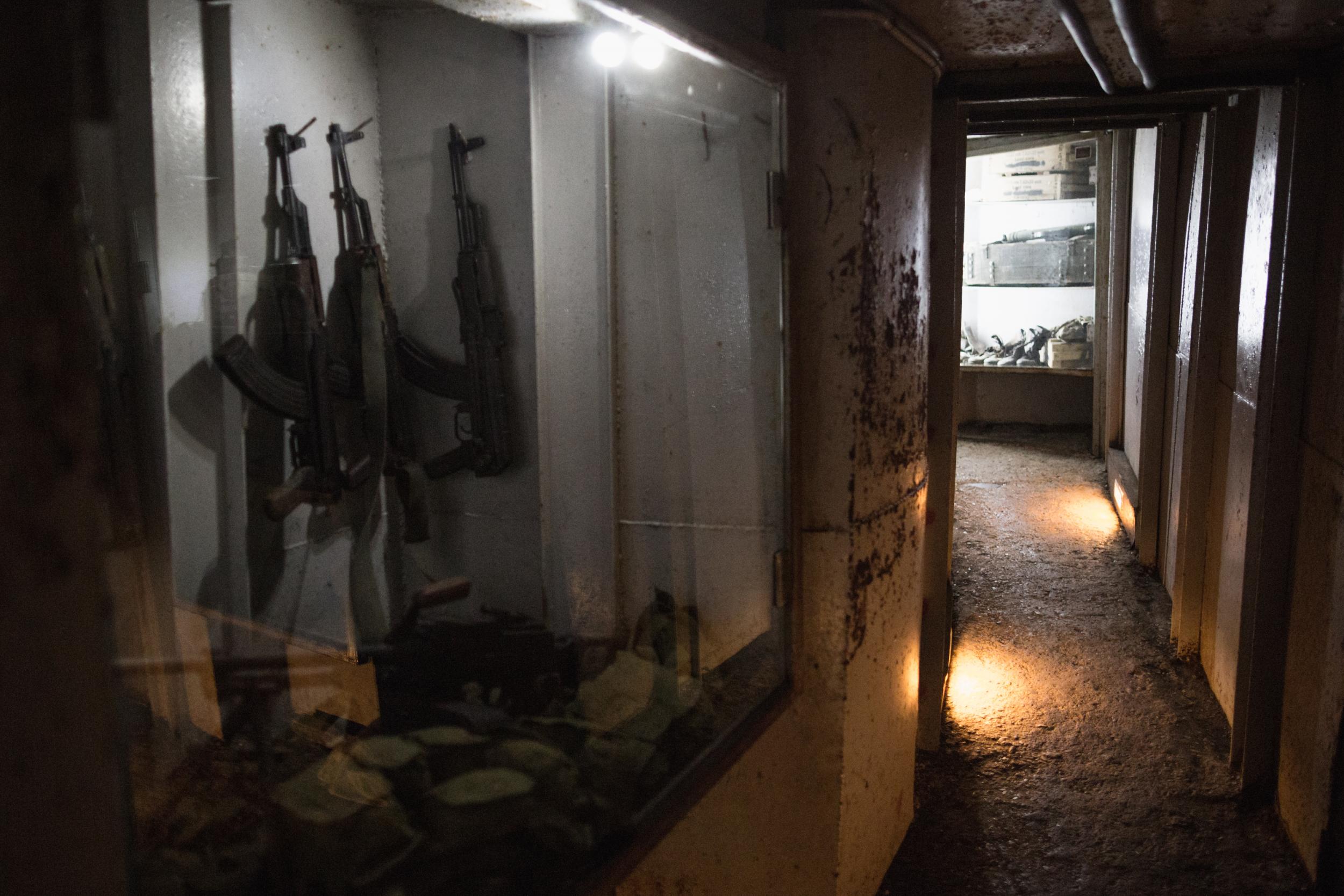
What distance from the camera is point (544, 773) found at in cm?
204

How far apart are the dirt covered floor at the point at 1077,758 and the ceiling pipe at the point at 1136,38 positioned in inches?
97.7

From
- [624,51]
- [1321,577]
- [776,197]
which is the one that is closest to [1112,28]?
[776,197]

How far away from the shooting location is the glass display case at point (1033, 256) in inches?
364

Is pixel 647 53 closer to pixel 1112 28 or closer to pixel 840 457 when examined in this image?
pixel 1112 28

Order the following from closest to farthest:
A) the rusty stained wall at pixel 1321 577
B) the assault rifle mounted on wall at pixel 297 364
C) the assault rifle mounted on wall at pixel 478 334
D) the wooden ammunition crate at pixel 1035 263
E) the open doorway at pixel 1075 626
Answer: the rusty stained wall at pixel 1321 577
the open doorway at pixel 1075 626
the assault rifle mounted on wall at pixel 297 364
the assault rifle mounted on wall at pixel 478 334
the wooden ammunition crate at pixel 1035 263

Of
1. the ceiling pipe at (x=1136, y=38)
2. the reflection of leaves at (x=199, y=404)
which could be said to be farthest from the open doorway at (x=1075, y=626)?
the reflection of leaves at (x=199, y=404)

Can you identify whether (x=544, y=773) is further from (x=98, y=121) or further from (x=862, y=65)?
(x=862, y=65)

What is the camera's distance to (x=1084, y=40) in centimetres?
253

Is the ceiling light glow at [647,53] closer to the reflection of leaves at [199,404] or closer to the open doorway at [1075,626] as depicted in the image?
the open doorway at [1075,626]

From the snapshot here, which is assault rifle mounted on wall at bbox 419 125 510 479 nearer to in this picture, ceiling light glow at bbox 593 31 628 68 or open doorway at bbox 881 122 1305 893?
ceiling light glow at bbox 593 31 628 68

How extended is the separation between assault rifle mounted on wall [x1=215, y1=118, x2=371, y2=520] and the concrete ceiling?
211cm

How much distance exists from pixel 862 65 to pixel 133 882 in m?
2.28

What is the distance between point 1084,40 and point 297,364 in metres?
2.71

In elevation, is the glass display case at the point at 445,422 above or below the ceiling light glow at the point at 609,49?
below
